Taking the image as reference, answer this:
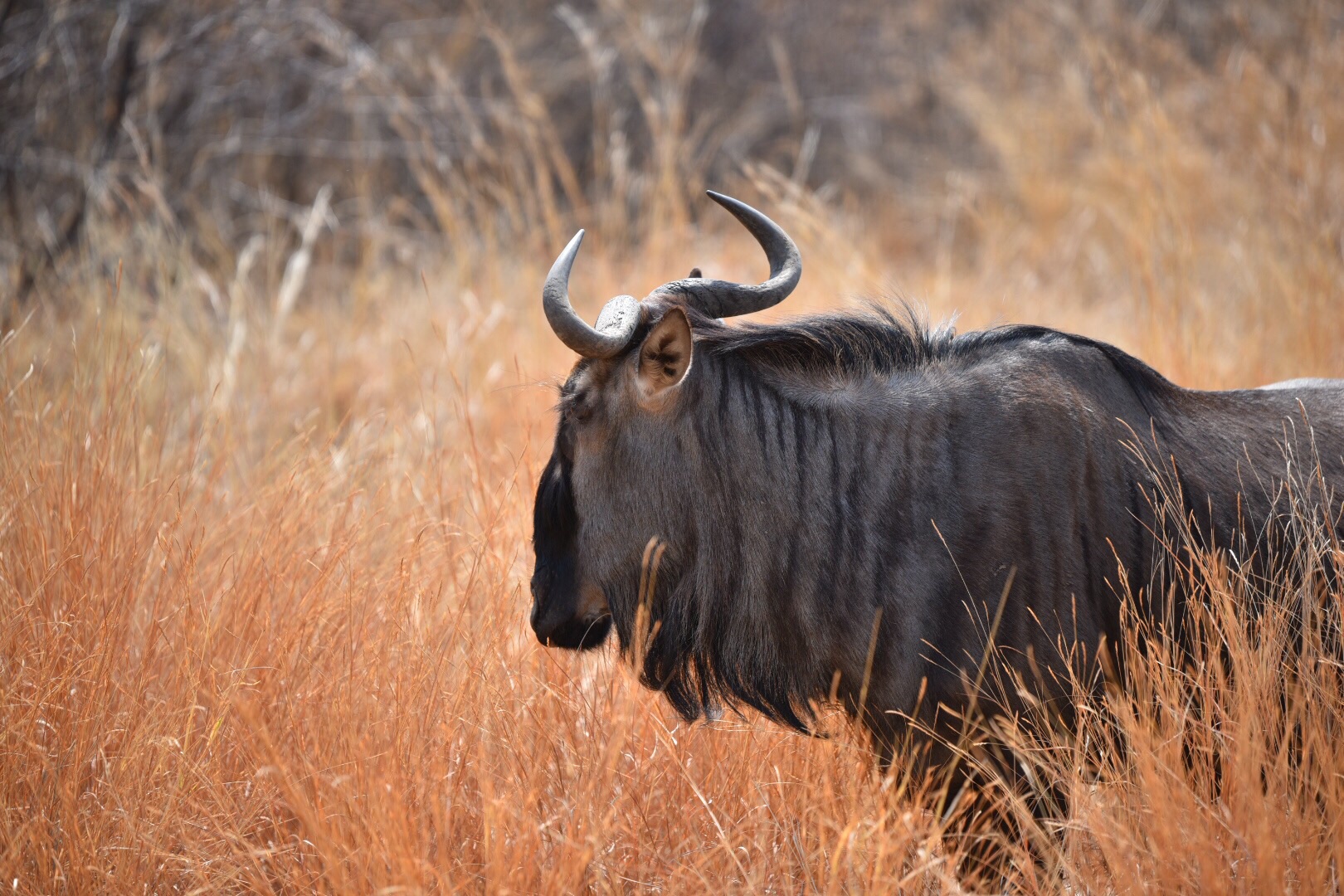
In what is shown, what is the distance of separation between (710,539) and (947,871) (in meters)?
0.83

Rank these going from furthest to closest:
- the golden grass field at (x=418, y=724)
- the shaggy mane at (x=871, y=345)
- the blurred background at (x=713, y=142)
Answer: the blurred background at (x=713, y=142), the shaggy mane at (x=871, y=345), the golden grass field at (x=418, y=724)

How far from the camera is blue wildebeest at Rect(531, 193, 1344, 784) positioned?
88.4 inches

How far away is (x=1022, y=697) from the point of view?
2141 mm

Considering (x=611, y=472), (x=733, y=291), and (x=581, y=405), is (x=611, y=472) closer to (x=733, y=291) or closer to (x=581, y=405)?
(x=581, y=405)

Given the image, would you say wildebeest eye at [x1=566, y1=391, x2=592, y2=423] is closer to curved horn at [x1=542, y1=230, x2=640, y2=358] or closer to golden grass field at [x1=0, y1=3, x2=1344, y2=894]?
curved horn at [x1=542, y1=230, x2=640, y2=358]

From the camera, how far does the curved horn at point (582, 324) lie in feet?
7.48

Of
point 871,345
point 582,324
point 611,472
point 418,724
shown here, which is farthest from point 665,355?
point 418,724

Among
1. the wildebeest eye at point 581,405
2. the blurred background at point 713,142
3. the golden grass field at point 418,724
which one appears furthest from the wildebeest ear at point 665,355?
the blurred background at point 713,142

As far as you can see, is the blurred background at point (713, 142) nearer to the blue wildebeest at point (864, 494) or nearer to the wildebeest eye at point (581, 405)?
the blue wildebeest at point (864, 494)

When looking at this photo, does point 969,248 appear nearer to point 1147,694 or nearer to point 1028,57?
point 1028,57

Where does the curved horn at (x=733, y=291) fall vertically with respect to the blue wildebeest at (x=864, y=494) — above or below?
above

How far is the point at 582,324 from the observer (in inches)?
89.7

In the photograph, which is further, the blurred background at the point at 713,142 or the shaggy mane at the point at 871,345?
the blurred background at the point at 713,142

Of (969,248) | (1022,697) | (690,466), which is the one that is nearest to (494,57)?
(969,248)
